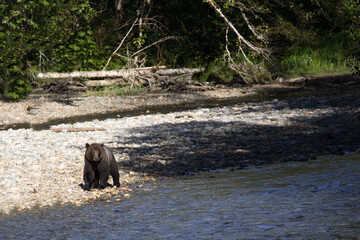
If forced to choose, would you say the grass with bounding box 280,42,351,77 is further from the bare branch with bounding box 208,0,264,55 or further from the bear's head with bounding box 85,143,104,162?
the bear's head with bounding box 85,143,104,162

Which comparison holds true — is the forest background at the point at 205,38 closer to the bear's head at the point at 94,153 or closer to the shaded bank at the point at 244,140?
the shaded bank at the point at 244,140

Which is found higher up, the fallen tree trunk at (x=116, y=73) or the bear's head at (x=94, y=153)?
the fallen tree trunk at (x=116, y=73)

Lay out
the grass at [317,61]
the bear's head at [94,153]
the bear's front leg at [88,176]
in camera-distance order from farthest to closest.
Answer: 1. the grass at [317,61]
2. the bear's front leg at [88,176]
3. the bear's head at [94,153]

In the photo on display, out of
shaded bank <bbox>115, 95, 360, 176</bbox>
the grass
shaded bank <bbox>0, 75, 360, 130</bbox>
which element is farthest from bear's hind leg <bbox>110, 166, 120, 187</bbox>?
the grass

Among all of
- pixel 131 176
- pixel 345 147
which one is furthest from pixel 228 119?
pixel 131 176

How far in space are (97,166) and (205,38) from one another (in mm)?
19366

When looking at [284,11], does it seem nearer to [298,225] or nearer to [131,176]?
[131,176]

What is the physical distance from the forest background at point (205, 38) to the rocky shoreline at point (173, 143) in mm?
4763

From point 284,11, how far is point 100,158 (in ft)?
66.9

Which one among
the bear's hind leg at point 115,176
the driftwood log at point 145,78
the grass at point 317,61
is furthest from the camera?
the grass at point 317,61

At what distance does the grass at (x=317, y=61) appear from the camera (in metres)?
25.5

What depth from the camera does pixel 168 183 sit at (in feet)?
28.8

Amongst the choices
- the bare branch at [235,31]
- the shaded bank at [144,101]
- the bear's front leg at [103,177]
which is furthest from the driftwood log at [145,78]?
the bear's front leg at [103,177]

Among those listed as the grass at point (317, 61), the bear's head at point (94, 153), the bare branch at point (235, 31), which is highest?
the bare branch at point (235, 31)
